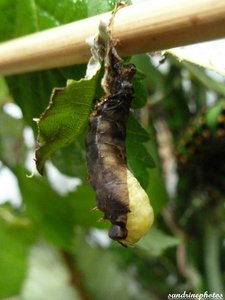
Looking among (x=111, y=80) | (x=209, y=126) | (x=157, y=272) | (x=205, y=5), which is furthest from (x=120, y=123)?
(x=157, y=272)

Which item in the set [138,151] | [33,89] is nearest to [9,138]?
[33,89]

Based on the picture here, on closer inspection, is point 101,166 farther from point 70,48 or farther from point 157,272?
point 157,272

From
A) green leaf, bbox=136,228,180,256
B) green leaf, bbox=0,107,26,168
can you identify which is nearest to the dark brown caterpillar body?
green leaf, bbox=136,228,180,256

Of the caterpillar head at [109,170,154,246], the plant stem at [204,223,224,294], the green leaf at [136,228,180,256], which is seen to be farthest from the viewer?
the plant stem at [204,223,224,294]

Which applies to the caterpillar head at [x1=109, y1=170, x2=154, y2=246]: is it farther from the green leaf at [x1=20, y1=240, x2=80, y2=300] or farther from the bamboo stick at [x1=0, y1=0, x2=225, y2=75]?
the green leaf at [x1=20, y1=240, x2=80, y2=300]

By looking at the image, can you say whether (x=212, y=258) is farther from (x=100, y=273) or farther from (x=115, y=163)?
(x=115, y=163)

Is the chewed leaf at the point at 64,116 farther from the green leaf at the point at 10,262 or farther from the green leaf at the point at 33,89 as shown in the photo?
the green leaf at the point at 10,262
